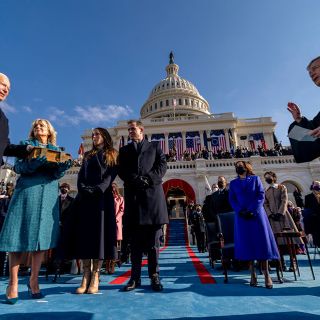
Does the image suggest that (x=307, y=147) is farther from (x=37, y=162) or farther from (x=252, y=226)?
(x=37, y=162)

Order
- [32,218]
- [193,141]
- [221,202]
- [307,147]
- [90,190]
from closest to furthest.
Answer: [307,147], [32,218], [90,190], [221,202], [193,141]

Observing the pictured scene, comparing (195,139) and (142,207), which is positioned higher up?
(195,139)

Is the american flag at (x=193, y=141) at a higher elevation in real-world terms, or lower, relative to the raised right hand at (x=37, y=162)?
higher

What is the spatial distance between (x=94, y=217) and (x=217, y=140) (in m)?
39.1

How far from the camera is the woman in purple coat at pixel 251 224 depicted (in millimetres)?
3936

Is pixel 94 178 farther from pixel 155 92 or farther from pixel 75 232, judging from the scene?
pixel 155 92

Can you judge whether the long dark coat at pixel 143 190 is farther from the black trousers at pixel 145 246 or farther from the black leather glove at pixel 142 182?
the black trousers at pixel 145 246

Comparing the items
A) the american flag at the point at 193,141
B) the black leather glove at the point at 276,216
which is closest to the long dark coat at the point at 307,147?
the black leather glove at the point at 276,216

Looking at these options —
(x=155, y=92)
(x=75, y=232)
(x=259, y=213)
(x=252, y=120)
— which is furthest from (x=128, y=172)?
(x=155, y=92)

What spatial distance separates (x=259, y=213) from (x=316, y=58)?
2.65 metres

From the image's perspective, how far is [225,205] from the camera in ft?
22.2

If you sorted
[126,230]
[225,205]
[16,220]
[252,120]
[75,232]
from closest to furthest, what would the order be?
[16,220], [75,232], [126,230], [225,205], [252,120]

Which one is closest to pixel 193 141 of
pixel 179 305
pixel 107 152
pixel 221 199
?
pixel 221 199

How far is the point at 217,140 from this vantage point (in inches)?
1618
